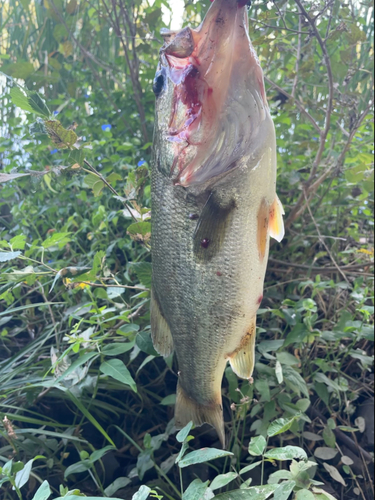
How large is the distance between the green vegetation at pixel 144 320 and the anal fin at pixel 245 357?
5.6 inches

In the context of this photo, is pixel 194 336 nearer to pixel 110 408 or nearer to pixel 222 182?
pixel 222 182

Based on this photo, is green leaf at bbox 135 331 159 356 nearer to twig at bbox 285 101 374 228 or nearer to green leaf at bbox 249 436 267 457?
green leaf at bbox 249 436 267 457

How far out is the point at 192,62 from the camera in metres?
0.92

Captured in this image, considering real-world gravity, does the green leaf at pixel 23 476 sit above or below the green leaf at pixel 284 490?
below

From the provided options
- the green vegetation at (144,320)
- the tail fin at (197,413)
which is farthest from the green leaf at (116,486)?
the tail fin at (197,413)

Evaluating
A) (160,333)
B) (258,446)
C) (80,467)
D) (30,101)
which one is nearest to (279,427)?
(258,446)

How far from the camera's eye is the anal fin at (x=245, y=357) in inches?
43.4

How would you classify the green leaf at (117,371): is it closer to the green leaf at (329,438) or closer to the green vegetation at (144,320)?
the green vegetation at (144,320)

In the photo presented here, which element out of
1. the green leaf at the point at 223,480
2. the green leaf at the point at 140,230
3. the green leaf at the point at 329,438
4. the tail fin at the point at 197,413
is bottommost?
the green leaf at the point at 329,438

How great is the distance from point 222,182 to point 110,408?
1.04 meters

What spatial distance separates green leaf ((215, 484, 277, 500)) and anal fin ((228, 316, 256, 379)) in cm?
33

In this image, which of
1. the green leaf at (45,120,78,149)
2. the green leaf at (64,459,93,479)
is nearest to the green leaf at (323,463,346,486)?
the green leaf at (64,459,93,479)

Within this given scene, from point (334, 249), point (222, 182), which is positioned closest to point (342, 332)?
point (334, 249)

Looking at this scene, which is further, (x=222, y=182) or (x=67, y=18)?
(x=67, y=18)
